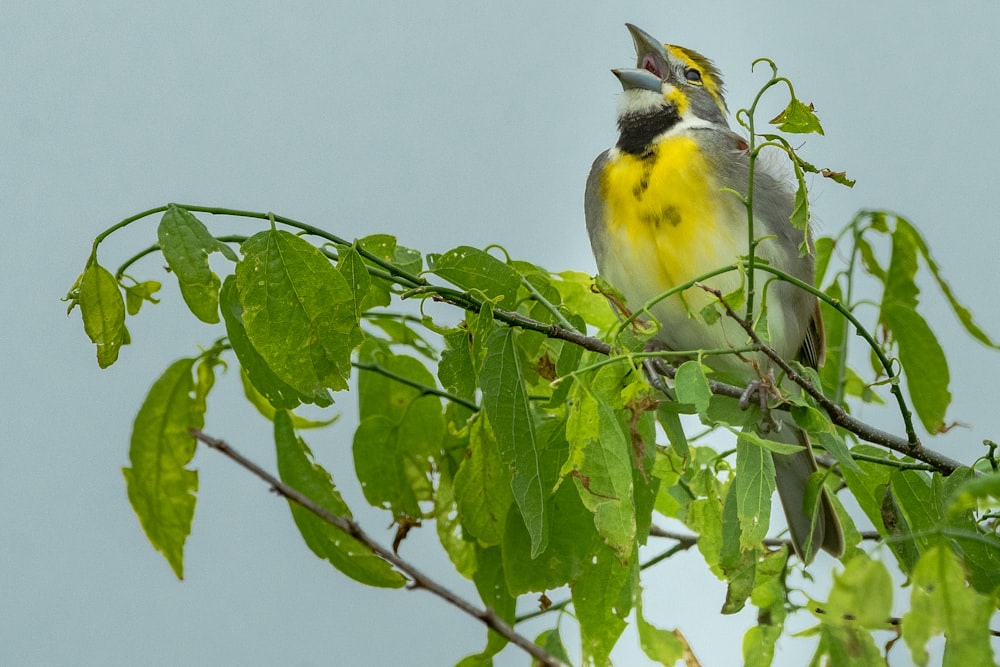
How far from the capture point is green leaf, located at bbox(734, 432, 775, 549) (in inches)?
45.6

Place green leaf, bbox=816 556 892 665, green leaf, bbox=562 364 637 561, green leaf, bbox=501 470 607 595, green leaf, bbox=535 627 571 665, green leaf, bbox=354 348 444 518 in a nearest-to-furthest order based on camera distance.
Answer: green leaf, bbox=816 556 892 665 → green leaf, bbox=562 364 637 561 → green leaf, bbox=501 470 607 595 → green leaf, bbox=535 627 571 665 → green leaf, bbox=354 348 444 518

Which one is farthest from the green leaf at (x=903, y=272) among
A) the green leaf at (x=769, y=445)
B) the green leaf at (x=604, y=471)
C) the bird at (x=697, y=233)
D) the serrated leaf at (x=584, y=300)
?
the green leaf at (x=604, y=471)

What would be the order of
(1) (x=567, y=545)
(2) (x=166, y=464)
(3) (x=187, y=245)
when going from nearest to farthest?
1. (3) (x=187, y=245)
2. (1) (x=567, y=545)
3. (2) (x=166, y=464)

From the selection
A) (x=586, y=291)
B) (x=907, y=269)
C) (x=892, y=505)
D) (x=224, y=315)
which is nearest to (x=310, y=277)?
(x=224, y=315)

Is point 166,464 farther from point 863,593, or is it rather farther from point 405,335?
point 863,593

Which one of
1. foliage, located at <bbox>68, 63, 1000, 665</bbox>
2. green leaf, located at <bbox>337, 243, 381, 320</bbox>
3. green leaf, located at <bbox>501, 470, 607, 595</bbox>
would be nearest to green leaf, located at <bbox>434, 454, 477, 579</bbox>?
foliage, located at <bbox>68, 63, 1000, 665</bbox>

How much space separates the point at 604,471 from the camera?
1.09m

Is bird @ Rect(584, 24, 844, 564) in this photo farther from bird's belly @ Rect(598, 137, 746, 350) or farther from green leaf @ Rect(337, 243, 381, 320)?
green leaf @ Rect(337, 243, 381, 320)

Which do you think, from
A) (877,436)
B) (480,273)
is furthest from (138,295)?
(877,436)

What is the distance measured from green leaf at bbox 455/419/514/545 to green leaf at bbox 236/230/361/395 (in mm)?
245

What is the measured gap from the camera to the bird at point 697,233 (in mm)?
2023

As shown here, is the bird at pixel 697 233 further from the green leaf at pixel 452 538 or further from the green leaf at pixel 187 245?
the green leaf at pixel 187 245

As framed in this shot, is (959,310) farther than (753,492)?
Yes

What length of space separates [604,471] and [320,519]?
49 centimetres
